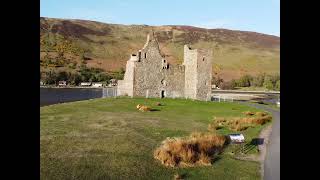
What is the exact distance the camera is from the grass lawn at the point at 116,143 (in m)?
15.1

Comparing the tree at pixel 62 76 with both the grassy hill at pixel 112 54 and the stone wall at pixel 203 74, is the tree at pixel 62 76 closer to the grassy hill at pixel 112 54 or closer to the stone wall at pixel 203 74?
the grassy hill at pixel 112 54

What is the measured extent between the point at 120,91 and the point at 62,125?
24.5m

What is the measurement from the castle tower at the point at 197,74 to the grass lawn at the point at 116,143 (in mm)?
13835

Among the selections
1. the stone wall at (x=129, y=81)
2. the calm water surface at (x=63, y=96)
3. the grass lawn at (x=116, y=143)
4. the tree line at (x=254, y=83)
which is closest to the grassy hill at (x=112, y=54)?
the tree line at (x=254, y=83)

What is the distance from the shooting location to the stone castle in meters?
45.6

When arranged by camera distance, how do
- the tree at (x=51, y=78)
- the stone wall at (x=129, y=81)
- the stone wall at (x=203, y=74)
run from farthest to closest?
the tree at (x=51, y=78)
the stone wall at (x=203, y=74)
the stone wall at (x=129, y=81)

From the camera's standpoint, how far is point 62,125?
2347 cm

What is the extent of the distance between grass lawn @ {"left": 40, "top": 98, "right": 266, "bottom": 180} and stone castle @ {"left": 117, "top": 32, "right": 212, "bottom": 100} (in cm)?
1248

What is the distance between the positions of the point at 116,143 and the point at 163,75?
91.2ft

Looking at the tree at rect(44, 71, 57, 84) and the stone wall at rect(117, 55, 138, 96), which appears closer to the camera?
the stone wall at rect(117, 55, 138, 96)

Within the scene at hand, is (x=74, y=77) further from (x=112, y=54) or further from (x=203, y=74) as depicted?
(x=203, y=74)

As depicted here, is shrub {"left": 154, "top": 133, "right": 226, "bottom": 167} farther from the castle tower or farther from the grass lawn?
the castle tower

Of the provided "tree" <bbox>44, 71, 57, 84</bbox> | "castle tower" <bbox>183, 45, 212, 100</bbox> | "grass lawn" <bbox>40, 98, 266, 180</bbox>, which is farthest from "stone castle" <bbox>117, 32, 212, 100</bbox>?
"tree" <bbox>44, 71, 57, 84</bbox>
